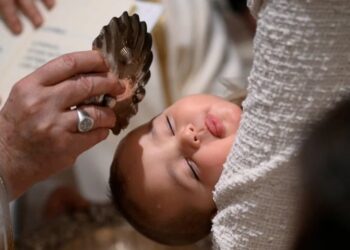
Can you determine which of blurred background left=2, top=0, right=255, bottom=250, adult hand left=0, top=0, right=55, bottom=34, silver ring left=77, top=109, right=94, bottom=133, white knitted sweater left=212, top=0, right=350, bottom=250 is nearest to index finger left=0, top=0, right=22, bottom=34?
adult hand left=0, top=0, right=55, bottom=34

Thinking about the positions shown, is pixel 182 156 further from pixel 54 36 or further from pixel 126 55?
pixel 54 36

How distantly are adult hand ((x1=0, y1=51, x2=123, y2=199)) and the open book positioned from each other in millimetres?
210

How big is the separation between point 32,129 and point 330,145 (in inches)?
20.4

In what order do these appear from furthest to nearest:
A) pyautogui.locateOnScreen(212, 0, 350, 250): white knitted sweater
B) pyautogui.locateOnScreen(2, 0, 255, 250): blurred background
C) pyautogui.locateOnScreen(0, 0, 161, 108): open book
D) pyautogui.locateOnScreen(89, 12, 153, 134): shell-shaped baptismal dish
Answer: pyautogui.locateOnScreen(2, 0, 255, 250): blurred background < pyautogui.locateOnScreen(0, 0, 161, 108): open book < pyautogui.locateOnScreen(89, 12, 153, 134): shell-shaped baptismal dish < pyautogui.locateOnScreen(212, 0, 350, 250): white knitted sweater

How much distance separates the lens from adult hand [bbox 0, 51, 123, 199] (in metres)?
0.86

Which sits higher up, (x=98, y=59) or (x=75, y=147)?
(x=98, y=59)

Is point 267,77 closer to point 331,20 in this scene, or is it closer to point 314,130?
point 331,20

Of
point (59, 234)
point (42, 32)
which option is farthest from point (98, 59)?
point (59, 234)

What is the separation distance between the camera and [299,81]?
704 mm

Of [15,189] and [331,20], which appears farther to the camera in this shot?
[15,189]

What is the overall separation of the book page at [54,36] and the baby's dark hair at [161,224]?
26 centimetres

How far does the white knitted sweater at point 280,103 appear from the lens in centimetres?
68

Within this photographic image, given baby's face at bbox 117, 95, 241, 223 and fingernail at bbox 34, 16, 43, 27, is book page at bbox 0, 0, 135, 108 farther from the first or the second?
baby's face at bbox 117, 95, 241, 223

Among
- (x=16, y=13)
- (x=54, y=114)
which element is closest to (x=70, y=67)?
(x=54, y=114)
